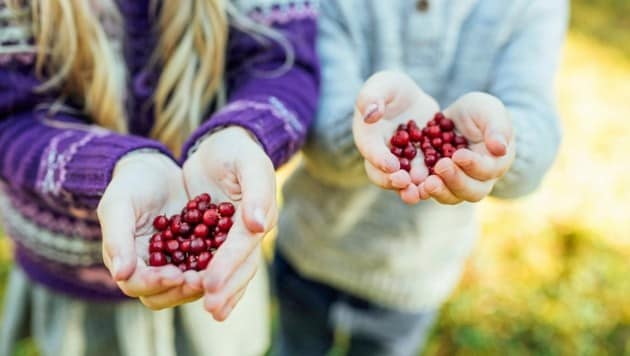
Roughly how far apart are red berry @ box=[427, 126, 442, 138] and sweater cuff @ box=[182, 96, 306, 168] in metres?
0.16

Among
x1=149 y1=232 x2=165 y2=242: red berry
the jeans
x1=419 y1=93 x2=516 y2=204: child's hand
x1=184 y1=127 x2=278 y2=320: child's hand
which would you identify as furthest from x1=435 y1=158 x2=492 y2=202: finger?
the jeans

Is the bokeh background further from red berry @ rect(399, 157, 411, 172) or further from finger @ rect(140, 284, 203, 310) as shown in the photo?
finger @ rect(140, 284, 203, 310)

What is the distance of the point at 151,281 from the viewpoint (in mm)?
635

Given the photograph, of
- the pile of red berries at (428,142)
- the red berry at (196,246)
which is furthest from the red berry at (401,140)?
the red berry at (196,246)

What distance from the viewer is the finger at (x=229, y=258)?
2.05ft

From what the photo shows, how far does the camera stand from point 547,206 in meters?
2.00

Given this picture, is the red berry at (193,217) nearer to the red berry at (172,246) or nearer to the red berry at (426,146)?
the red berry at (172,246)

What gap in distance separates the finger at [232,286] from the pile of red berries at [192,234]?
0.04 meters

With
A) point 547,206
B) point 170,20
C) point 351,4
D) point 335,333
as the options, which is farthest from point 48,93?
point 547,206

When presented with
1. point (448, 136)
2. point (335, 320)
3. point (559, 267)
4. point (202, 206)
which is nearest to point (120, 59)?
point (202, 206)

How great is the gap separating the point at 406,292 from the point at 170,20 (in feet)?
1.83

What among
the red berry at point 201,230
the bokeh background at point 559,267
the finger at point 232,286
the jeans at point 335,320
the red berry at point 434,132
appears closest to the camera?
the finger at point 232,286

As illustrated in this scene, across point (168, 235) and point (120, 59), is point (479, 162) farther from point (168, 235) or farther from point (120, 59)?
point (120, 59)

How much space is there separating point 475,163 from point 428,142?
0.24 ft
